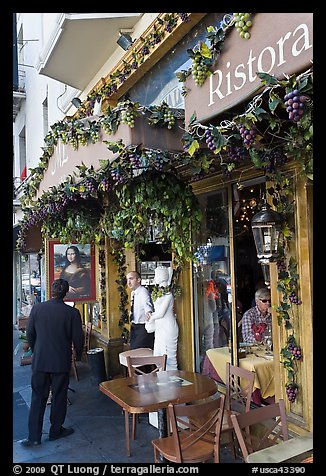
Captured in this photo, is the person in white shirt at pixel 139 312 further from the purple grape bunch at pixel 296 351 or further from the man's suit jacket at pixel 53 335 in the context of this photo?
the purple grape bunch at pixel 296 351

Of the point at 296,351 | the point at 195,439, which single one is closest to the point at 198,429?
the point at 195,439

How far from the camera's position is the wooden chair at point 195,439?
10.5ft

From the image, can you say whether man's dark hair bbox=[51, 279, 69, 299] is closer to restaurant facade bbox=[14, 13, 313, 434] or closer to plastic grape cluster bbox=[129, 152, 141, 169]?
restaurant facade bbox=[14, 13, 313, 434]

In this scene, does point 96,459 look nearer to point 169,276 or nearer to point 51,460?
point 51,460

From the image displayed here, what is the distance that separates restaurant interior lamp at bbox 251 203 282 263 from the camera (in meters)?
3.67

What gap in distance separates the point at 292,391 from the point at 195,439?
0.98 m

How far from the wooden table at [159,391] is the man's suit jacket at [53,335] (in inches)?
32.2

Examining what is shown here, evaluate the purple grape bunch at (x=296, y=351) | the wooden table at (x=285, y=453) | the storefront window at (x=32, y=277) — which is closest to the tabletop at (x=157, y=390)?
the purple grape bunch at (x=296, y=351)

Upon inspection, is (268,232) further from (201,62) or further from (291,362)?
(201,62)

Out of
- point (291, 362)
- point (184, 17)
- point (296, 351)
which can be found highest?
point (184, 17)

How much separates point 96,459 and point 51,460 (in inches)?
18.8

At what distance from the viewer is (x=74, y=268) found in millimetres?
6578

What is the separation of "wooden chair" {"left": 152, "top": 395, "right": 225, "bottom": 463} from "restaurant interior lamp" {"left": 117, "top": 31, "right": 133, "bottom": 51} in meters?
5.02

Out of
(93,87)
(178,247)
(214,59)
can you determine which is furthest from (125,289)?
(214,59)
